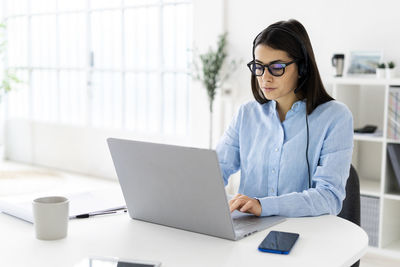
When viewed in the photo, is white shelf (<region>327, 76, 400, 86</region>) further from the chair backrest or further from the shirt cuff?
the shirt cuff

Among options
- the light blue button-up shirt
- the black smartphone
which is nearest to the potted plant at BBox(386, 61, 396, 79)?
the light blue button-up shirt

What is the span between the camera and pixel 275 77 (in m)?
1.81

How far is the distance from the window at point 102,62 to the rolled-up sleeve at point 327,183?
3302 millimetres

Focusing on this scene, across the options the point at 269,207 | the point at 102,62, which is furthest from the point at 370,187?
the point at 102,62

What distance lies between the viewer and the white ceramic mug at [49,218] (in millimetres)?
1366

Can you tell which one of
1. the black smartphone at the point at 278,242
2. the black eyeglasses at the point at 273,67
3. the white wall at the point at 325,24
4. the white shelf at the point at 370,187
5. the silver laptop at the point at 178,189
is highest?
the white wall at the point at 325,24

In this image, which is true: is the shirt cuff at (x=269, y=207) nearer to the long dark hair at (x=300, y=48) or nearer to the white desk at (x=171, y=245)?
the white desk at (x=171, y=245)

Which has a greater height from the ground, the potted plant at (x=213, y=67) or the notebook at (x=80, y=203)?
the potted plant at (x=213, y=67)

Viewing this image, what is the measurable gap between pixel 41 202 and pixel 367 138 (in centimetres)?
241

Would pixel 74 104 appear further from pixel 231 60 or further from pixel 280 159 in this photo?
pixel 280 159

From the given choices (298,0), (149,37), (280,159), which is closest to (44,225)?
→ (280,159)

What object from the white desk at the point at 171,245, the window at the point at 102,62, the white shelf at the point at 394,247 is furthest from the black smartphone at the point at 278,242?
the window at the point at 102,62

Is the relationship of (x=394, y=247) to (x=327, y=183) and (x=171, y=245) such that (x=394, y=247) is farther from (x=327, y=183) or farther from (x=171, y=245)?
(x=171, y=245)

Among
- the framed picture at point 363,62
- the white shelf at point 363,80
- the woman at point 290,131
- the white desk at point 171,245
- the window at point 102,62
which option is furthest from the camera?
the window at point 102,62
